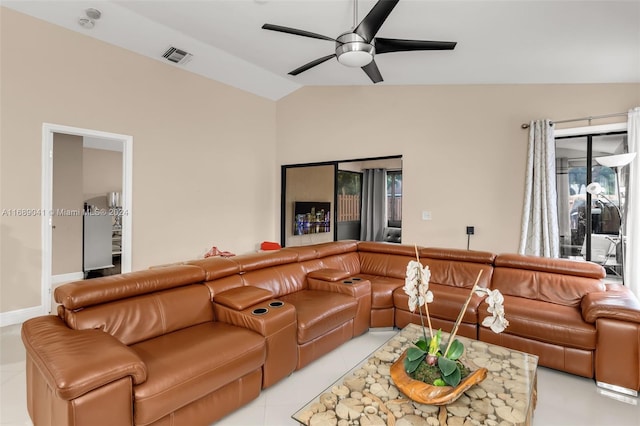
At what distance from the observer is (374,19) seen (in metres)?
2.57

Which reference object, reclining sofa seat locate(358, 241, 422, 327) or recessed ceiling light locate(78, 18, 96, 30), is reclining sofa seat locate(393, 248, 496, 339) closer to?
reclining sofa seat locate(358, 241, 422, 327)

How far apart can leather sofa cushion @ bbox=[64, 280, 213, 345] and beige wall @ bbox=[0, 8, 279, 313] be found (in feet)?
8.51

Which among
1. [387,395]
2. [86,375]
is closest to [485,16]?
[387,395]

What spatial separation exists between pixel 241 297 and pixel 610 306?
9.25 ft

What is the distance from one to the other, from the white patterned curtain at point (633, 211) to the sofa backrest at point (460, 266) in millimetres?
1598

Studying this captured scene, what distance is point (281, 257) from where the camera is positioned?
349cm

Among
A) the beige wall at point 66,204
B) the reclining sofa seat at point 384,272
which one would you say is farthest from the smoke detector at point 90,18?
the reclining sofa seat at point 384,272

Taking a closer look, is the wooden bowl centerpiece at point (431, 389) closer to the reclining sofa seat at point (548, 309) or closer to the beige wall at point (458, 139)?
the reclining sofa seat at point (548, 309)

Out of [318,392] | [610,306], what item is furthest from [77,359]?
[610,306]

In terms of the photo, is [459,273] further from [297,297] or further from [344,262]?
[297,297]

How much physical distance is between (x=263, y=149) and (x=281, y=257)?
146 inches

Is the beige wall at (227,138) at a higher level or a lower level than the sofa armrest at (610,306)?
higher

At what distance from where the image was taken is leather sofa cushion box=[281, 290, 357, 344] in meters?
2.67

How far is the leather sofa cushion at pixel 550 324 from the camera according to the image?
2.57 metres
